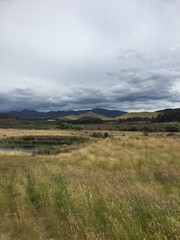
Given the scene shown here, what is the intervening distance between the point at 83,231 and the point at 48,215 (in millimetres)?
1930

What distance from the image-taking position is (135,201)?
24.2ft

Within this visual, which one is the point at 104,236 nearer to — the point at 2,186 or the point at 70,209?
the point at 70,209

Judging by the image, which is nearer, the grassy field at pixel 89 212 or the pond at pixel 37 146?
the grassy field at pixel 89 212

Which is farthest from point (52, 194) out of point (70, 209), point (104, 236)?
point (104, 236)

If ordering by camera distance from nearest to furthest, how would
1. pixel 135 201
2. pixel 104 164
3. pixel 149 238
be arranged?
pixel 149 238 < pixel 135 201 < pixel 104 164

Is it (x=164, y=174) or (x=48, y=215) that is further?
(x=164, y=174)

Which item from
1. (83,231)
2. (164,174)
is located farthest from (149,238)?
(164,174)

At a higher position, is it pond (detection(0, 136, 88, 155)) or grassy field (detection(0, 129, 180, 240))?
grassy field (detection(0, 129, 180, 240))

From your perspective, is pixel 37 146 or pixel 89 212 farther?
pixel 37 146

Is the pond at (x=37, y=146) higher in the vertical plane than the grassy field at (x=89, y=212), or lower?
lower

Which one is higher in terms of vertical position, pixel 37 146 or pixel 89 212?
pixel 89 212

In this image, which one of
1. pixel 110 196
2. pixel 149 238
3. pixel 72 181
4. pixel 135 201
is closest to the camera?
pixel 149 238

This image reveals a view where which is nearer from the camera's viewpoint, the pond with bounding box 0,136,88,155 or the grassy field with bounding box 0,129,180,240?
the grassy field with bounding box 0,129,180,240

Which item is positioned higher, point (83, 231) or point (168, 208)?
point (168, 208)
